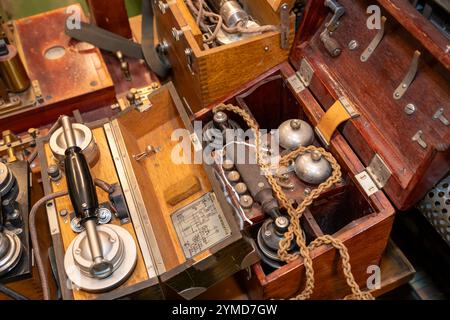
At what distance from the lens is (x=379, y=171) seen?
1.23 metres

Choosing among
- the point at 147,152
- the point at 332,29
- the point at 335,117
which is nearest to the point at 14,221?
the point at 147,152

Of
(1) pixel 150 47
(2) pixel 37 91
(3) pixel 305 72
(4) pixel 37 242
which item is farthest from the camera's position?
(1) pixel 150 47

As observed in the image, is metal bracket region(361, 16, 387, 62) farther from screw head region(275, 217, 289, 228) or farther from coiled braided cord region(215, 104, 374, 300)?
screw head region(275, 217, 289, 228)

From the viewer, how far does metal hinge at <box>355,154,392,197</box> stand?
1218 mm

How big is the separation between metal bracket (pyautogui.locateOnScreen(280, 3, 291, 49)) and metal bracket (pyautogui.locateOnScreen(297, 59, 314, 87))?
0.26 feet

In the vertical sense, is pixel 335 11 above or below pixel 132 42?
below

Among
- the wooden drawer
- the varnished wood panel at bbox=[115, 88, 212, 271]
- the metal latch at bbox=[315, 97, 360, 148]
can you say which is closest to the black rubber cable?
the varnished wood panel at bbox=[115, 88, 212, 271]

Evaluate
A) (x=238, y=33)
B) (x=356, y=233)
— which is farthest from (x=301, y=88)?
(x=356, y=233)

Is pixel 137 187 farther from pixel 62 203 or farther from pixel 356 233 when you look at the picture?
pixel 356 233

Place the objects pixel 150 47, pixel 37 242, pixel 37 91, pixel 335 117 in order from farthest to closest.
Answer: pixel 150 47
pixel 37 91
pixel 335 117
pixel 37 242

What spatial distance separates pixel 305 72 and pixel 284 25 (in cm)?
15

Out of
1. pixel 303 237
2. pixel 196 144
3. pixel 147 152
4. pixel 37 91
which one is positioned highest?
pixel 37 91

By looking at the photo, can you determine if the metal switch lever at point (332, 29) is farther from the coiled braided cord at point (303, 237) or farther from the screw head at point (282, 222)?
the screw head at point (282, 222)

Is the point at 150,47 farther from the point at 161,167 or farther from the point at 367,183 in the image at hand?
the point at 367,183
